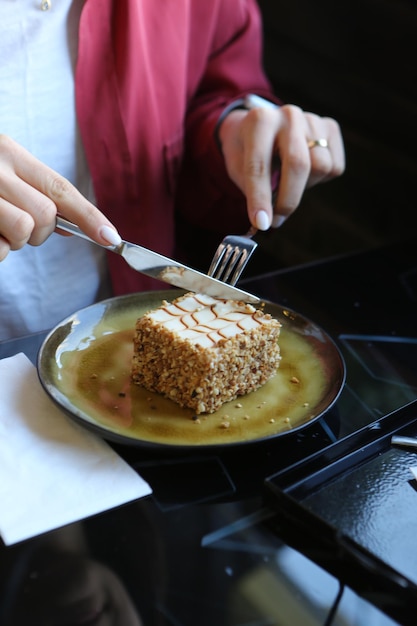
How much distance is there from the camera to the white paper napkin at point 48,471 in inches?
26.8

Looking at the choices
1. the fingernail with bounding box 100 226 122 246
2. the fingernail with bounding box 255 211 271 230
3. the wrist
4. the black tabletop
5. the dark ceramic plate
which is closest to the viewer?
the black tabletop

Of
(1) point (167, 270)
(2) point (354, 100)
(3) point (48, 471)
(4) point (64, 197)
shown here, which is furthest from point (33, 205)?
(2) point (354, 100)

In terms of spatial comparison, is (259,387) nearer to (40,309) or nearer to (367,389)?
(367,389)

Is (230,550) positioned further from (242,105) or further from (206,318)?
(242,105)

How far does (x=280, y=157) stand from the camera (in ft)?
3.86

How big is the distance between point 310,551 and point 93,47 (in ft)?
2.70

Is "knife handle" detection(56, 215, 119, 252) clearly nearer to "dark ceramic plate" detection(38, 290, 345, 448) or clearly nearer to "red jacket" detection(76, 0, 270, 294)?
"dark ceramic plate" detection(38, 290, 345, 448)

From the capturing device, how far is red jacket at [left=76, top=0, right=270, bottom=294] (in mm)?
1180

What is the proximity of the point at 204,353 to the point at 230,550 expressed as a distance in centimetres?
23

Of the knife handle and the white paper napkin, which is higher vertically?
the knife handle

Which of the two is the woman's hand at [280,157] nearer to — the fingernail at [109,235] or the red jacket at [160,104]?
the red jacket at [160,104]

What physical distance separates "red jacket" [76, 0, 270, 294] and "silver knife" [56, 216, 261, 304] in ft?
1.13

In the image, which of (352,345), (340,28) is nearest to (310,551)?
(352,345)

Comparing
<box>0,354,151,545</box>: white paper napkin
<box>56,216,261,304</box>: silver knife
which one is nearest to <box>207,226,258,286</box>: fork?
<box>56,216,261,304</box>: silver knife
